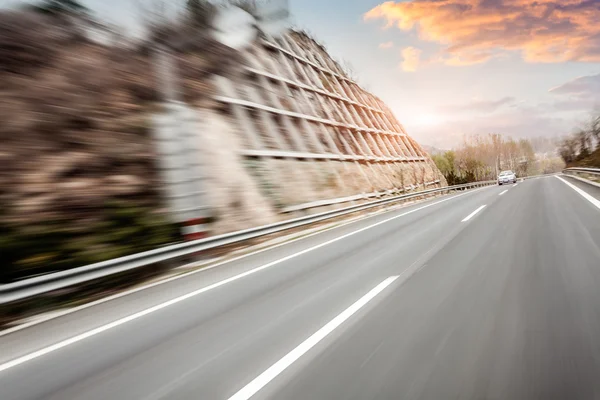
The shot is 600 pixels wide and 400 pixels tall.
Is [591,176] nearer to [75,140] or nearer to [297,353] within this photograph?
[75,140]

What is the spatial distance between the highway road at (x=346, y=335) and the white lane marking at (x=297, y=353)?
0.6 inches

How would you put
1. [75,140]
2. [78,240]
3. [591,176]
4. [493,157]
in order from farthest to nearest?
[493,157]
[591,176]
[75,140]
[78,240]

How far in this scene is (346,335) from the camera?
162 inches

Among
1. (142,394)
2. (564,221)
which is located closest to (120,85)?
(142,394)

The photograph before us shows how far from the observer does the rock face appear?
746 cm

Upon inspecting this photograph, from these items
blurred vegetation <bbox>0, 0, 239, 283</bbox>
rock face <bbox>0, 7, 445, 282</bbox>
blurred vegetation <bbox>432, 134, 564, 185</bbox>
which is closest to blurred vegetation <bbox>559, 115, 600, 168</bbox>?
blurred vegetation <bbox>432, 134, 564, 185</bbox>

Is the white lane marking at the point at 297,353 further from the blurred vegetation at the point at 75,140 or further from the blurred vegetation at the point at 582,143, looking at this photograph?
the blurred vegetation at the point at 582,143

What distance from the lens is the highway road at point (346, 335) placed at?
3182 mm

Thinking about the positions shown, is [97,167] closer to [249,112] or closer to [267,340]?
[267,340]

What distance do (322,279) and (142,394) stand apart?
3651 mm

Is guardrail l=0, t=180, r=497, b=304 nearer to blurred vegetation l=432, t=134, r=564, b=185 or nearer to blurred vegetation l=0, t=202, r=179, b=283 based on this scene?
blurred vegetation l=0, t=202, r=179, b=283

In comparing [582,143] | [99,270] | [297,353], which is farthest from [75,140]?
[582,143]

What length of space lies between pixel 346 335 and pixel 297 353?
1.90 feet

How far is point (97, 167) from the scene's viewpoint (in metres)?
8.93
